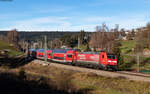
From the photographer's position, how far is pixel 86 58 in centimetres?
3419

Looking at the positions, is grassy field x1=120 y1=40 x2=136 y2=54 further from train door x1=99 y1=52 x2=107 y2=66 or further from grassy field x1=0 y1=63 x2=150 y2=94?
grassy field x1=0 y1=63 x2=150 y2=94

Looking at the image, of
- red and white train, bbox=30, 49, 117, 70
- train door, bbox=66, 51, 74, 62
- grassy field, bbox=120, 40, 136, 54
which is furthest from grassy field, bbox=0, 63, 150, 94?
grassy field, bbox=120, 40, 136, 54

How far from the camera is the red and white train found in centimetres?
2903

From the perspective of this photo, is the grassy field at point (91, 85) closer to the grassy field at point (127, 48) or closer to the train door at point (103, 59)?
the train door at point (103, 59)

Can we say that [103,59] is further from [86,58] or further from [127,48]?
[127,48]

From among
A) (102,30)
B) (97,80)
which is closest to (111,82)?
(97,80)

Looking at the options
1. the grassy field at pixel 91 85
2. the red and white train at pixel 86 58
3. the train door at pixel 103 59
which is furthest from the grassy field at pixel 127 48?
the grassy field at pixel 91 85

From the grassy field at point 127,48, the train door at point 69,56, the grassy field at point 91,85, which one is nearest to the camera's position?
the grassy field at point 91,85

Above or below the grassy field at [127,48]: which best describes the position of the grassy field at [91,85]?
below

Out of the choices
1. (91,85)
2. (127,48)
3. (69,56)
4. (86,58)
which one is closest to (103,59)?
(86,58)

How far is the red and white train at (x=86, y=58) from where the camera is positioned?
29.0 metres

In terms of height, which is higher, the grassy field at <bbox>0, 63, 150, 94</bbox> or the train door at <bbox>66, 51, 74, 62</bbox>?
the train door at <bbox>66, 51, 74, 62</bbox>

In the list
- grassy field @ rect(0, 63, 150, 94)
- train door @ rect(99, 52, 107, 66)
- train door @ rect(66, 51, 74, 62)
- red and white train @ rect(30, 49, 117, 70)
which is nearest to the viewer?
grassy field @ rect(0, 63, 150, 94)

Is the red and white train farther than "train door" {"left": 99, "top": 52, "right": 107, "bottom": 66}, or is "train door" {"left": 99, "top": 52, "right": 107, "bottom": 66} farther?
"train door" {"left": 99, "top": 52, "right": 107, "bottom": 66}
